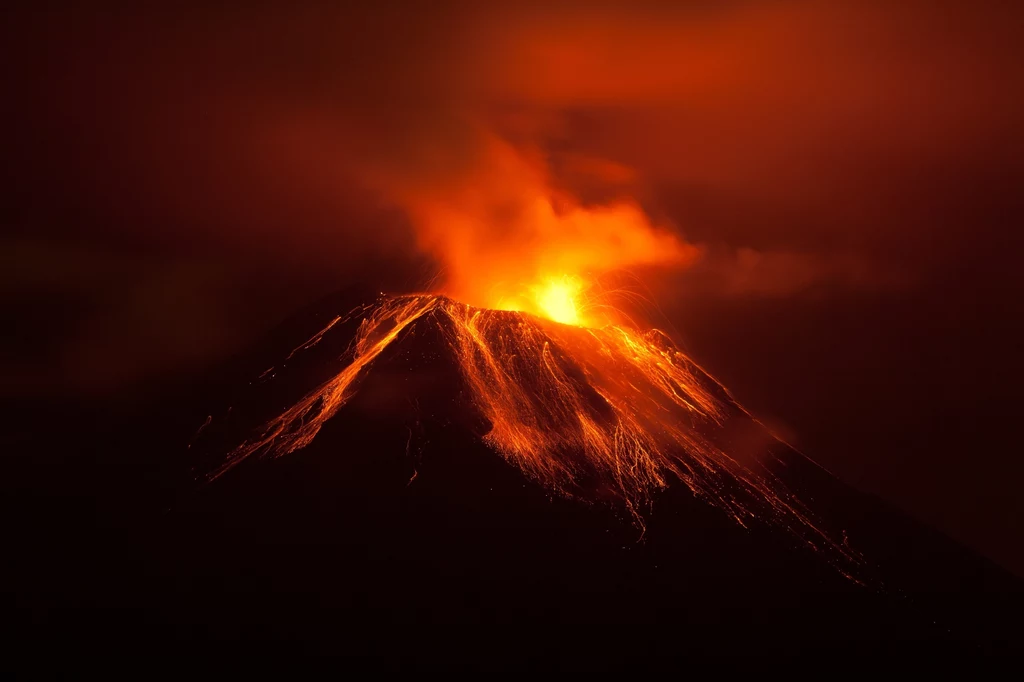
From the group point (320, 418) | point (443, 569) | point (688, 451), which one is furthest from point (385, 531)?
point (688, 451)

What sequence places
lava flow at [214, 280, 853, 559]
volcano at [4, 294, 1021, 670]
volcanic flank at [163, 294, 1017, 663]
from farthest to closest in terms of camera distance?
lava flow at [214, 280, 853, 559], volcanic flank at [163, 294, 1017, 663], volcano at [4, 294, 1021, 670]

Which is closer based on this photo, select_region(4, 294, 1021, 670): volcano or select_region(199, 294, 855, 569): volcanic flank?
select_region(4, 294, 1021, 670): volcano

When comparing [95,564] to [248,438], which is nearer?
[95,564]

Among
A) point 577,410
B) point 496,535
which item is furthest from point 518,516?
point 577,410

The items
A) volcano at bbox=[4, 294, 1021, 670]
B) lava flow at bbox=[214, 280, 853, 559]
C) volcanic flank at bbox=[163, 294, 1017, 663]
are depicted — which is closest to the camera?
volcano at bbox=[4, 294, 1021, 670]

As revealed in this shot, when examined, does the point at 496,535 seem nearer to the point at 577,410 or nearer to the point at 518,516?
the point at 518,516

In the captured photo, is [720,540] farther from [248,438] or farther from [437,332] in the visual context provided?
[248,438]
